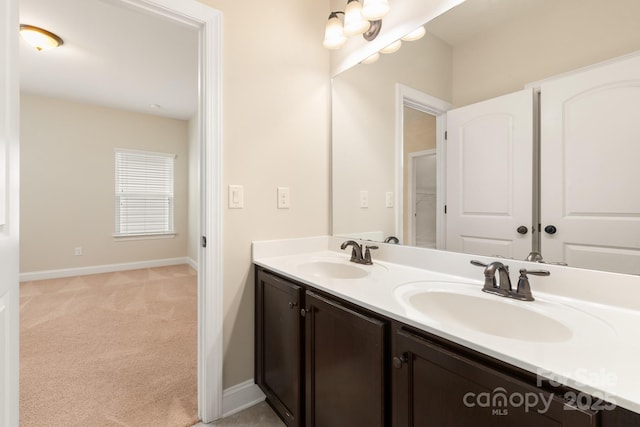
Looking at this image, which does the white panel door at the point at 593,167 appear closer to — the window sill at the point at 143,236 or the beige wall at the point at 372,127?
the beige wall at the point at 372,127

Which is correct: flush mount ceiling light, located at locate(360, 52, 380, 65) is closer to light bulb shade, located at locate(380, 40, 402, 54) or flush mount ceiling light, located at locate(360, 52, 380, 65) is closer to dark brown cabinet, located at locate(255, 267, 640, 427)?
light bulb shade, located at locate(380, 40, 402, 54)

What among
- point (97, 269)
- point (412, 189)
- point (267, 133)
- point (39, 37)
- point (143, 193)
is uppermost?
point (39, 37)

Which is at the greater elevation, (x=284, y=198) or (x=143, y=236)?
(x=284, y=198)

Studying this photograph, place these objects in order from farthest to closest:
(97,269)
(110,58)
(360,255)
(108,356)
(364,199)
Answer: (97,269) < (110,58) < (108,356) < (364,199) < (360,255)

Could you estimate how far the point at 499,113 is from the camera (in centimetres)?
116

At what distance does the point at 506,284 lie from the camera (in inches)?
39.4

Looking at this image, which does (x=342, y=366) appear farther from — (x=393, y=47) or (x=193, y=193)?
(x=193, y=193)

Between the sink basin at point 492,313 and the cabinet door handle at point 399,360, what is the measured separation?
0.40 feet

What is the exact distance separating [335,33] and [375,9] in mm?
310

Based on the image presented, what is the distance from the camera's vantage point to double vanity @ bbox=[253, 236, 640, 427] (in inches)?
22.5

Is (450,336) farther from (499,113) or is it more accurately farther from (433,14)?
(433,14)

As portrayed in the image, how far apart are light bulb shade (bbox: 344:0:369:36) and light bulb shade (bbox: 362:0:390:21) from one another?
0.21ft

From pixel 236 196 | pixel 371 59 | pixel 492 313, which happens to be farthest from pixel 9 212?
pixel 371 59

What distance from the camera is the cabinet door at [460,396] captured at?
57 centimetres
